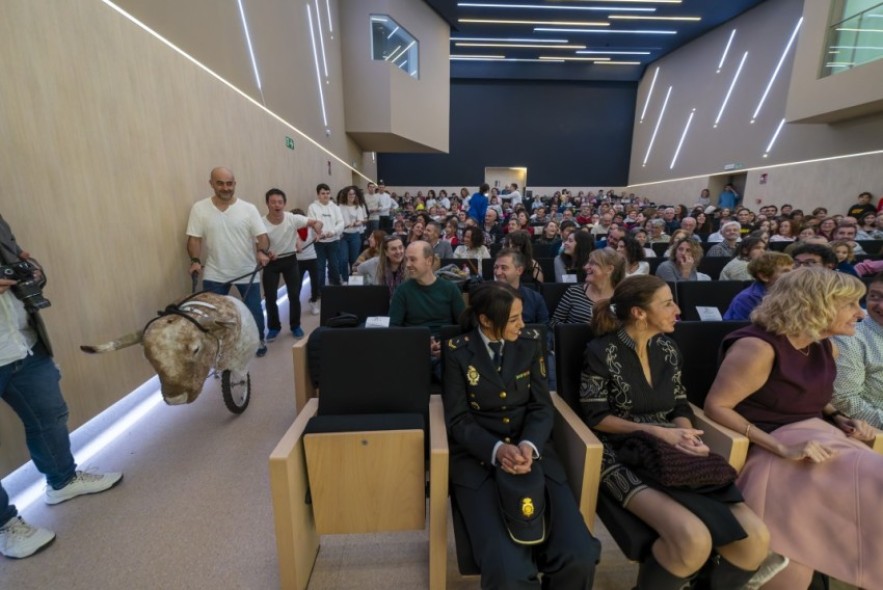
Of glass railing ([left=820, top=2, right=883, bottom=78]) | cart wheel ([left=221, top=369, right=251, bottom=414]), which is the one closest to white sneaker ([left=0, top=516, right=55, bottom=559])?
cart wheel ([left=221, top=369, right=251, bottom=414])

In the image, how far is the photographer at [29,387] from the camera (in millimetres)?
1589

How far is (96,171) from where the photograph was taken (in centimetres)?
245

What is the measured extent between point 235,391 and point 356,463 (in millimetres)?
1687

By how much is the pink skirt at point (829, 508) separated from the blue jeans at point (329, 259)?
4.56 metres

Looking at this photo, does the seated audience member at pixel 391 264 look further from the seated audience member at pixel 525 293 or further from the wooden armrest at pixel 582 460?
the wooden armrest at pixel 582 460

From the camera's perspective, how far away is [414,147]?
1243 centimetres

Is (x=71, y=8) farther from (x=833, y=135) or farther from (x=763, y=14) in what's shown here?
(x=763, y=14)

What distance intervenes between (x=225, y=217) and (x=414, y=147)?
10.1m

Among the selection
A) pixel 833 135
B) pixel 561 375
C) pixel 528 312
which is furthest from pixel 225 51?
pixel 833 135

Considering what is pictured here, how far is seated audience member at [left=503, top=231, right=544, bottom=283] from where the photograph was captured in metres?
3.41

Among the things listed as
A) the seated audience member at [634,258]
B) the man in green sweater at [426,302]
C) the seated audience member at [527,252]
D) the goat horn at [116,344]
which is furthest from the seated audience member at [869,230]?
the goat horn at [116,344]

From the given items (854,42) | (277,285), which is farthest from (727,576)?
(854,42)

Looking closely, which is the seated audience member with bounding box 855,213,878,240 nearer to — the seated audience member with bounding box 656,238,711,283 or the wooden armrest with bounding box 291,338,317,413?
the seated audience member with bounding box 656,238,711,283

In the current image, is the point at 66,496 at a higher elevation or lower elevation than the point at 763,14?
lower
